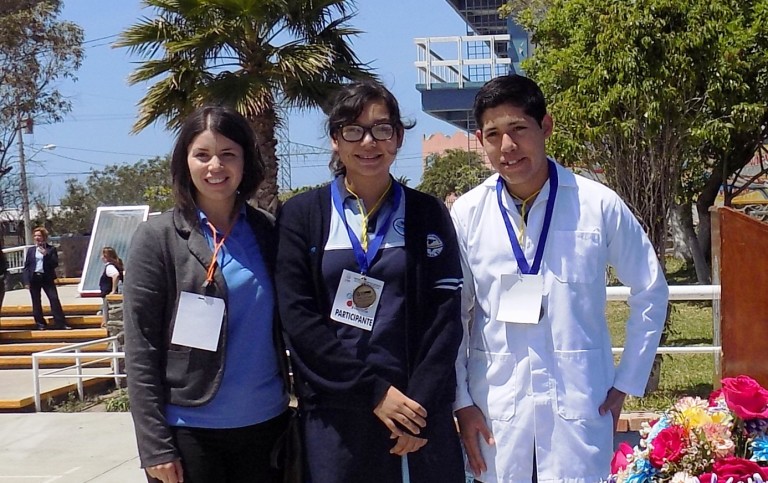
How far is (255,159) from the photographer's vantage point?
2973mm

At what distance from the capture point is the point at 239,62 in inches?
453

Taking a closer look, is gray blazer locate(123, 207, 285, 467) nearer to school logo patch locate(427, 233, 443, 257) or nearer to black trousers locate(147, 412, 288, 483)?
black trousers locate(147, 412, 288, 483)

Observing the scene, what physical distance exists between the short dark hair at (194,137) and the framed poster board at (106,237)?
12.9 meters

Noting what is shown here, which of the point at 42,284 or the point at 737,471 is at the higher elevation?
the point at 737,471

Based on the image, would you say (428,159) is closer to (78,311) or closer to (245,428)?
(78,311)

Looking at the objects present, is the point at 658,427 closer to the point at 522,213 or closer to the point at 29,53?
the point at 522,213

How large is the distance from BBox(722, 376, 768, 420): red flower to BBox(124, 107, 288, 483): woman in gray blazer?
147 cm

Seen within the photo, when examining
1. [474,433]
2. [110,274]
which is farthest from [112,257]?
[474,433]

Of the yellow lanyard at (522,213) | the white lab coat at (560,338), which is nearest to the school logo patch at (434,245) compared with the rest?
the white lab coat at (560,338)

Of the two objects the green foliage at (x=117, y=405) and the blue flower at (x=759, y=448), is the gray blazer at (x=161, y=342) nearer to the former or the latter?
the blue flower at (x=759, y=448)

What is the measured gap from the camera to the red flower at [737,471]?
1681 mm

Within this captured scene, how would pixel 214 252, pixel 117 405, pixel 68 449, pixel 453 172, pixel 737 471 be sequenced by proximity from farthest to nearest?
1. pixel 453 172
2. pixel 117 405
3. pixel 68 449
4. pixel 214 252
5. pixel 737 471

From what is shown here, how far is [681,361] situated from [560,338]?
24.2 ft

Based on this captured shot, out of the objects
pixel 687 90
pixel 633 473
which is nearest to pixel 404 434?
pixel 633 473
